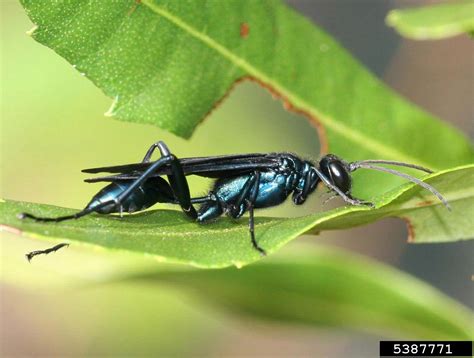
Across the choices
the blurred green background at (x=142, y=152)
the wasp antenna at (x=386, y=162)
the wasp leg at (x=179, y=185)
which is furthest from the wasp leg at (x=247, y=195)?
the blurred green background at (x=142, y=152)

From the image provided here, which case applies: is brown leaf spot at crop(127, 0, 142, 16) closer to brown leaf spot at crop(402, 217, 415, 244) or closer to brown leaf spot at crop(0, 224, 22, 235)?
brown leaf spot at crop(0, 224, 22, 235)

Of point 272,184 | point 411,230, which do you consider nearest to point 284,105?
point 272,184

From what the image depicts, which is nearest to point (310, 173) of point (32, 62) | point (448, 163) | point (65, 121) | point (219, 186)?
point (219, 186)

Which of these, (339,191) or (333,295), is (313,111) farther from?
(333,295)

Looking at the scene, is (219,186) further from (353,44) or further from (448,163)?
(353,44)

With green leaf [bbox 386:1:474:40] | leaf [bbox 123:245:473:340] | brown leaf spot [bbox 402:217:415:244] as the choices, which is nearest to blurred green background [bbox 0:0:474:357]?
leaf [bbox 123:245:473:340]

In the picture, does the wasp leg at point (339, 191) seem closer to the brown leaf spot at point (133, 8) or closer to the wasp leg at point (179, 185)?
the wasp leg at point (179, 185)
